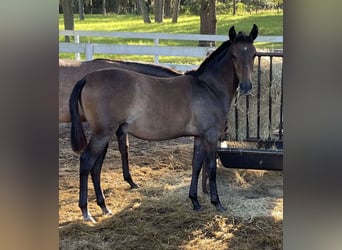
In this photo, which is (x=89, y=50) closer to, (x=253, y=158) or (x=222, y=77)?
(x=222, y=77)

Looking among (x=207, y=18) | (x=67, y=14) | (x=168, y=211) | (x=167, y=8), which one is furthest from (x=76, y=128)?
(x=167, y=8)

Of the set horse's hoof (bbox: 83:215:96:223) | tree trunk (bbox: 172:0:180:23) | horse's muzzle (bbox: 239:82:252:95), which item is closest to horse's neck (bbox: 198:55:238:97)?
horse's muzzle (bbox: 239:82:252:95)

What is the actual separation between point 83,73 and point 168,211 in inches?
53.2

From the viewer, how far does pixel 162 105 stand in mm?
3312

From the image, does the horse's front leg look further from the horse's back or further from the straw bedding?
the horse's back

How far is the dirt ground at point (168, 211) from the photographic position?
2.90m

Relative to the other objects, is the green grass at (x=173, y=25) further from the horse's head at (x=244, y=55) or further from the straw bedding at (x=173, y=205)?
the horse's head at (x=244, y=55)

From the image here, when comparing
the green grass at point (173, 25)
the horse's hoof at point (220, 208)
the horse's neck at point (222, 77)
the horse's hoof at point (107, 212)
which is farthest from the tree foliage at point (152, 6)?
the horse's hoof at point (107, 212)

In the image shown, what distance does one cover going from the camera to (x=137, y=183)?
405 centimetres

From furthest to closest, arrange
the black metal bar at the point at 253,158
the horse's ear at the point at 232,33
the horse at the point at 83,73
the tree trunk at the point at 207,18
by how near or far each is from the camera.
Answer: the tree trunk at the point at 207,18 < the horse at the point at 83,73 < the black metal bar at the point at 253,158 < the horse's ear at the point at 232,33

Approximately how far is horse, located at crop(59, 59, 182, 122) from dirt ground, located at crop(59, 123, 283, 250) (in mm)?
647

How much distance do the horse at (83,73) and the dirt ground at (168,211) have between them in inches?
6.3
